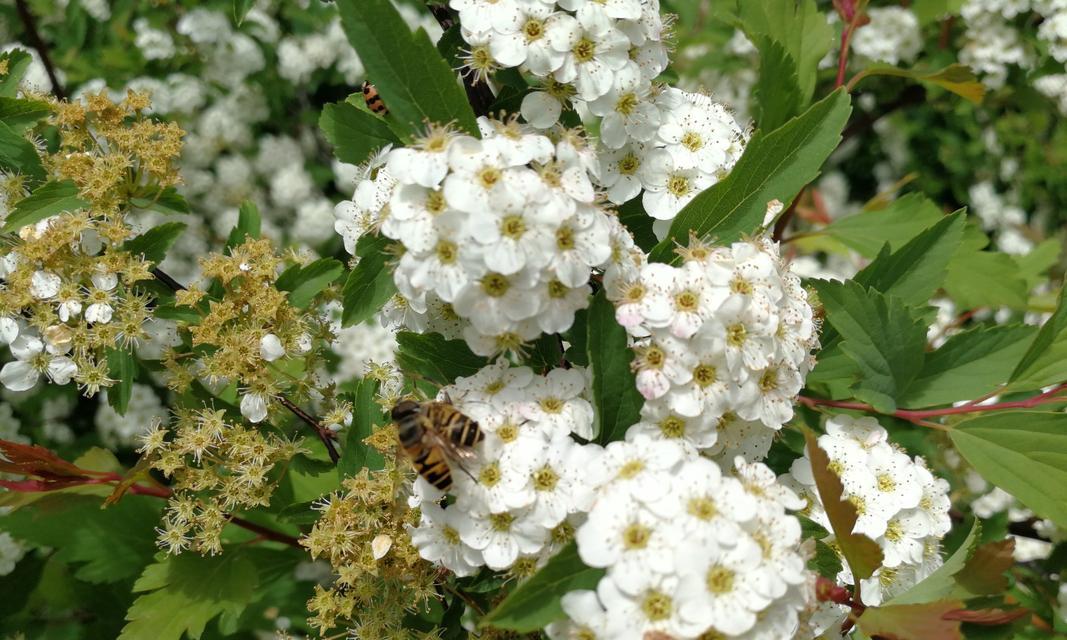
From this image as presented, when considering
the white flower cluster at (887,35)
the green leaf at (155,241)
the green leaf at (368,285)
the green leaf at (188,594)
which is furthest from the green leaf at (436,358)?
the white flower cluster at (887,35)

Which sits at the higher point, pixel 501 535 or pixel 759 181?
pixel 759 181

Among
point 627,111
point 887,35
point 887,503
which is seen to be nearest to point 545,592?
point 887,503

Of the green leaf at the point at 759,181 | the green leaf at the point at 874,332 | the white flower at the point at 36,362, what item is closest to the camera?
the green leaf at the point at 759,181

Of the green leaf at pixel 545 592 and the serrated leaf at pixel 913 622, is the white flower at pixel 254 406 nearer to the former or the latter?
the green leaf at pixel 545 592

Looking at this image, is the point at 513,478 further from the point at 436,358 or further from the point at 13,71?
the point at 13,71

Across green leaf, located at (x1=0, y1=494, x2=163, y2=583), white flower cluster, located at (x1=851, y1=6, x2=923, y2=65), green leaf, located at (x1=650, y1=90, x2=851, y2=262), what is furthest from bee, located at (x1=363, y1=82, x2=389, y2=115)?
white flower cluster, located at (x1=851, y1=6, x2=923, y2=65)

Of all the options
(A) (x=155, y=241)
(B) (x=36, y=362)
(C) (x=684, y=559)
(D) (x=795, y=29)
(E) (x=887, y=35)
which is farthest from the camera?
(E) (x=887, y=35)

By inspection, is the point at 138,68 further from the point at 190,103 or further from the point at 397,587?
the point at 397,587

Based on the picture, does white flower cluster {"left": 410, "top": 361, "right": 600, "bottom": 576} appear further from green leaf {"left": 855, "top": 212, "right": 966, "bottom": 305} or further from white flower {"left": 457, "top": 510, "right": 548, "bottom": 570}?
green leaf {"left": 855, "top": 212, "right": 966, "bottom": 305}
